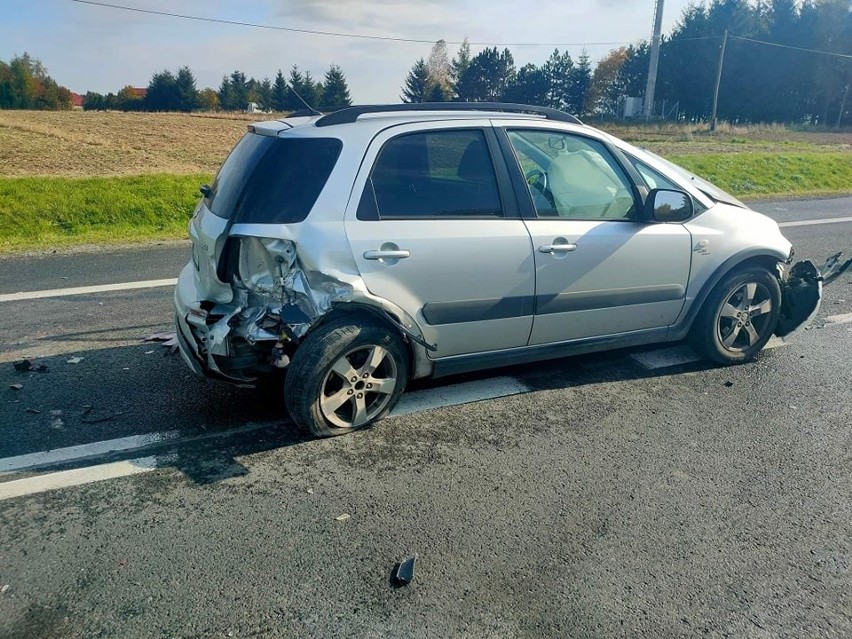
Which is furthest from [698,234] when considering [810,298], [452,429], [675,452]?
[452,429]

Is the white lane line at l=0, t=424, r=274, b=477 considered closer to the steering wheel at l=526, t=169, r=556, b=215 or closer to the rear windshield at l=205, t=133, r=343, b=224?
the rear windshield at l=205, t=133, r=343, b=224

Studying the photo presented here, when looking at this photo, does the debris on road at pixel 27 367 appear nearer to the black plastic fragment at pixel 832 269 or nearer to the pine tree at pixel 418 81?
the black plastic fragment at pixel 832 269

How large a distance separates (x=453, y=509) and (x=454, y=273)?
1.39m

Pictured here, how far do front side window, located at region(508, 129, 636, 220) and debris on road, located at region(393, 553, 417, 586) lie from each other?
2.34 metres

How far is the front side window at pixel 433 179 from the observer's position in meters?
3.97

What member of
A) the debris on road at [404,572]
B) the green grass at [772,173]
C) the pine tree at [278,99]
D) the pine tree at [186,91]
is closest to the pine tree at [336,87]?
the pine tree at [278,99]

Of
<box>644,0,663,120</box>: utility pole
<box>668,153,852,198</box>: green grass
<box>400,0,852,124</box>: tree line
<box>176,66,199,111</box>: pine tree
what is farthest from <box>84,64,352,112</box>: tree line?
<box>668,153,852,198</box>: green grass

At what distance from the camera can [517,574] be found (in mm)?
2879

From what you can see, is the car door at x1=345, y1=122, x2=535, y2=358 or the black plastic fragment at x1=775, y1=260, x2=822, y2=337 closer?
the car door at x1=345, y1=122, x2=535, y2=358

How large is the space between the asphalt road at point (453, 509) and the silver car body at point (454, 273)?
423 millimetres

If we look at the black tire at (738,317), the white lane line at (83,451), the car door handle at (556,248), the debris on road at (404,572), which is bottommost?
the debris on road at (404,572)

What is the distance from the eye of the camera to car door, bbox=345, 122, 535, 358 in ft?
12.9

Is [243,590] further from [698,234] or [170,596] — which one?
[698,234]

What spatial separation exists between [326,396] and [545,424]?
4.31ft
